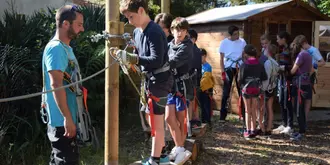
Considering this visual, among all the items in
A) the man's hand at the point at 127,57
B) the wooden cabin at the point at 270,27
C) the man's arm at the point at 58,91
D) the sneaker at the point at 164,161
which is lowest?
the sneaker at the point at 164,161

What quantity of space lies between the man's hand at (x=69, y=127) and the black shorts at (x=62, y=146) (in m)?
0.10

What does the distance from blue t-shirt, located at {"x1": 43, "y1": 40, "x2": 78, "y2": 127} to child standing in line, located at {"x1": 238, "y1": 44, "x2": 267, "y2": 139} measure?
3.77m

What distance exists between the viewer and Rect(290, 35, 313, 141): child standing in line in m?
6.57

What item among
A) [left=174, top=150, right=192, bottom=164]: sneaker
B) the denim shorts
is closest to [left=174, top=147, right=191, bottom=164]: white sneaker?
[left=174, top=150, right=192, bottom=164]: sneaker

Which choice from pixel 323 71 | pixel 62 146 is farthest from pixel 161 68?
pixel 323 71

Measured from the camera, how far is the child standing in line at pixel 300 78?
657 cm

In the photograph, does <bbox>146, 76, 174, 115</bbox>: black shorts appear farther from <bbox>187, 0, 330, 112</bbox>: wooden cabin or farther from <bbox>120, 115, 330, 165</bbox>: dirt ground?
<bbox>187, 0, 330, 112</bbox>: wooden cabin

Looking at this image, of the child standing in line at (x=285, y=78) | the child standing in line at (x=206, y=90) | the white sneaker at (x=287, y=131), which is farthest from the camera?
the child standing in line at (x=206, y=90)

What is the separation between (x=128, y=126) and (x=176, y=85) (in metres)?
2.79

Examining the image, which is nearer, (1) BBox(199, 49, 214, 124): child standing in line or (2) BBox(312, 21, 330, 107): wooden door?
(1) BBox(199, 49, 214, 124): child standing in line

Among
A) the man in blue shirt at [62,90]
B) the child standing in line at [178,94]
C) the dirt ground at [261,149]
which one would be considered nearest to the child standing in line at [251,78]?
the dirt ground at [261,149]

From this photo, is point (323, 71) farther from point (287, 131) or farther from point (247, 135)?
point (247, 135)

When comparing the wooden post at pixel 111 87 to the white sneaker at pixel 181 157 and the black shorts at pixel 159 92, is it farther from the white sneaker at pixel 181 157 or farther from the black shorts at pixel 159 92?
the white sneaker at pixel 181 157

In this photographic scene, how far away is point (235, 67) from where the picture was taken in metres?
7.73
